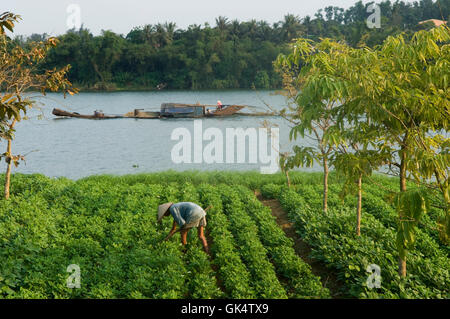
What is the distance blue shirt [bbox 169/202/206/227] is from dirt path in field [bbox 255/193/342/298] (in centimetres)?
269

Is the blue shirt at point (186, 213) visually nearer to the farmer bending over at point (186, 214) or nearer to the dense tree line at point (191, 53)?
the farmer bending over at point (186, 214)

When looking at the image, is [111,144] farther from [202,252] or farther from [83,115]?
[202,252]

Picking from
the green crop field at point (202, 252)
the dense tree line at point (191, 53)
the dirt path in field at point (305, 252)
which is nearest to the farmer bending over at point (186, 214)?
the green crop field at point (202, 252)

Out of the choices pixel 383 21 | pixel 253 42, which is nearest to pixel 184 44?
pixel 253 42

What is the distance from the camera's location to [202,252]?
896cm

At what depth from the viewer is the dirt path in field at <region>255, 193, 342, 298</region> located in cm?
823

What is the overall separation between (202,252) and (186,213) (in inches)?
36.2

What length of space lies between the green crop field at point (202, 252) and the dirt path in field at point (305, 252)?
2.1 inches

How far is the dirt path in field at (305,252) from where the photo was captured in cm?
823

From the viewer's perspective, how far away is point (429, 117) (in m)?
6.14

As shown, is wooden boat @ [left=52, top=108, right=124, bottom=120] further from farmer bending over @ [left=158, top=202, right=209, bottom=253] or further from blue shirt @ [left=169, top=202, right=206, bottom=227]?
blue shirt @ [left=169, top=202, right=206, bottom=227]

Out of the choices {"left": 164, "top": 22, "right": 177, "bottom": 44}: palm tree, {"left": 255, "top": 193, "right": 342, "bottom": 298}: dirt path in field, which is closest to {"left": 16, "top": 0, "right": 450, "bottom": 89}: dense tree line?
{"left": 164, "top": 22, "right": 177, "bottom": 44}: palm tree
